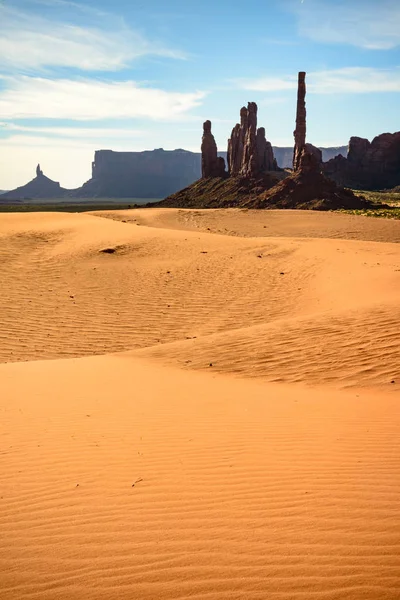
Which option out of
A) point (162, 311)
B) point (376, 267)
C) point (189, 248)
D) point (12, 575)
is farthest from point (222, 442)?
point (189, 248)

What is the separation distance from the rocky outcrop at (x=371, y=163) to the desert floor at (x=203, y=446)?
94.8 m

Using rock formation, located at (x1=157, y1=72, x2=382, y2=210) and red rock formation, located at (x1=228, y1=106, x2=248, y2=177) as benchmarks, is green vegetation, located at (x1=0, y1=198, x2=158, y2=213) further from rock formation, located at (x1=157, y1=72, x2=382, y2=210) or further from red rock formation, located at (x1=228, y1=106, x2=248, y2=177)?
red rock formation, located at (x1=228, y1=106, x2=248, y2=177)

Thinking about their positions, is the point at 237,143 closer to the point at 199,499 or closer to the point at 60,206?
the point at 60,206

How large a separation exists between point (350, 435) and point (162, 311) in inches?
388

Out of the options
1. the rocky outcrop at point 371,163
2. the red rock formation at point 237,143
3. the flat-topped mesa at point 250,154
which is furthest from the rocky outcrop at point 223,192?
the rocky outcrop at point 371,163

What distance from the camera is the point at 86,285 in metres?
18.2

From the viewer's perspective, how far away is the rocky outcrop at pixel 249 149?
73.2 metres

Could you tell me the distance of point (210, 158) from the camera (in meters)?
82.0

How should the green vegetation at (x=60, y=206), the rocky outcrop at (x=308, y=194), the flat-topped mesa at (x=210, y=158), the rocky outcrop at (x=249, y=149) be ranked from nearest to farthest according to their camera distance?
the rocky outcrop at (x=308, y=194), the rocky outcrop at (x=249, y=149), the flat-topped mesa at (x=210, y=158), the green vegetation at (x=60, y=206)

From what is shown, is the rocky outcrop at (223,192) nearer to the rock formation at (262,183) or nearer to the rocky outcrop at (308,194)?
the rock formation at (262,183)

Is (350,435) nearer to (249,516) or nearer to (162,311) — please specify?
(249,516)

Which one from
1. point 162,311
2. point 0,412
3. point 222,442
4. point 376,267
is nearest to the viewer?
point 222,442

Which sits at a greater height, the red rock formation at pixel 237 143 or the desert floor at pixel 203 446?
the red rock formation at pixel 237 143

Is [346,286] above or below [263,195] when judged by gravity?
below
